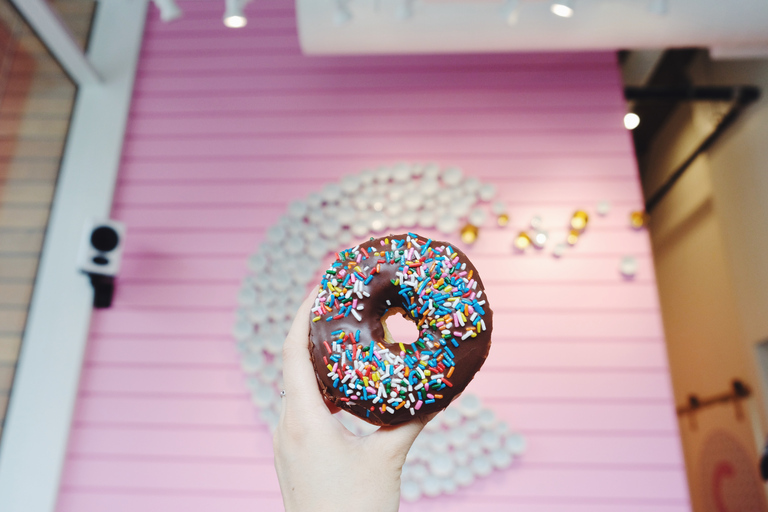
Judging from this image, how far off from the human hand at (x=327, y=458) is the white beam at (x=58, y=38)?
2.30m

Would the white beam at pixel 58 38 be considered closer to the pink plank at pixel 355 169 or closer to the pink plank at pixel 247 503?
the pink plank at pixel 355 169

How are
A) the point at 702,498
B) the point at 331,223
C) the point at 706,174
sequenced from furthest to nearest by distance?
1. the point at 702,498
2. the point at 706,174
3. the point at 331,223

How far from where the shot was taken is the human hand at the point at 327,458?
80cm

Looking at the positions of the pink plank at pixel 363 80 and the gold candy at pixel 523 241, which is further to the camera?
the pink plank at pixel 363 80

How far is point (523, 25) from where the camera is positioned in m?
2.18

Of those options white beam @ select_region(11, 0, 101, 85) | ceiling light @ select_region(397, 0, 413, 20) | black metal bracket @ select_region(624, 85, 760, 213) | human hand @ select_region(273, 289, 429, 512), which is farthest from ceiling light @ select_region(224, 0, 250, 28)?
black metal bracket @ select_region(624, 85, 760, 213)

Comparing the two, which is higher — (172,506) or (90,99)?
(90,99)

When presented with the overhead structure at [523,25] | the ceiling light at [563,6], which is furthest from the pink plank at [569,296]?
the ceiling light at [563,6]

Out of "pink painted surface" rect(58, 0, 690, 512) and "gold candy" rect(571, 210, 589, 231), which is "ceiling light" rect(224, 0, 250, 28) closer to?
"pink painted surface" rect(58, 0, 690, 512)

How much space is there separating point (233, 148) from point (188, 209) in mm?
359

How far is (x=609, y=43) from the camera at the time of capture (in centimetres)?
224

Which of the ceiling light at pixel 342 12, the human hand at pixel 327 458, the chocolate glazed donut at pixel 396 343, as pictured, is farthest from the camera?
the ceiling light at pixel 342 12

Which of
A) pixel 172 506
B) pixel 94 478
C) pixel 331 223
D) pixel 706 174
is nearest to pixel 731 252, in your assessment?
pixel 706 174

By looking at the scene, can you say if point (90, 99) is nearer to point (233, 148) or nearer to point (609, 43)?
point (233, 148)
